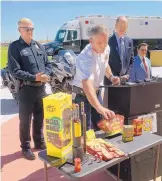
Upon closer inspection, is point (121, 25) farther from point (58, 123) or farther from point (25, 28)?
point (58, 123)

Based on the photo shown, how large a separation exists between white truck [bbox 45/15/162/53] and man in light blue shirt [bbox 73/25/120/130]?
1140 centimetres

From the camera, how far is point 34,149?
3514 millimetres

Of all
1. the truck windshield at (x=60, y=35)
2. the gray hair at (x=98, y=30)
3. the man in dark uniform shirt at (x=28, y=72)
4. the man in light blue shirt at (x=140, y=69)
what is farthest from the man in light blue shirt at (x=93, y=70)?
the truck windshield at (x=60, y=35)

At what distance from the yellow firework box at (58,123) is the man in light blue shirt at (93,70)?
34cm

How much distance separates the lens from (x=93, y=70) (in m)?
2.19

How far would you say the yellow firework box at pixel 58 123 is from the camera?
5.41ft

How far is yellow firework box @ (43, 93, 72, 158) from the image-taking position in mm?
1649

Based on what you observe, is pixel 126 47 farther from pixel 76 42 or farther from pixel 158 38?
pixel 158 38

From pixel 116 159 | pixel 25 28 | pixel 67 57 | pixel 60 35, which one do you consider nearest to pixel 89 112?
pixel 116 159

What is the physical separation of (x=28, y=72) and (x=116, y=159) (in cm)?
166

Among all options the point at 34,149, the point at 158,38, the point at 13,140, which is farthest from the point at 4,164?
the point at 158,38

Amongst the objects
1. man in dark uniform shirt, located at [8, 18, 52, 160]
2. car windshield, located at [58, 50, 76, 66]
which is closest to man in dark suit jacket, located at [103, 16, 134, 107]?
man in dark uniform shirt, located at [8, 18, 52, 160]

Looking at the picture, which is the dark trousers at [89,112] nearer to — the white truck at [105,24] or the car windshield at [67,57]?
the car windshield at [67,57]

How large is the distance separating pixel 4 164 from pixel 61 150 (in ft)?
5.69
